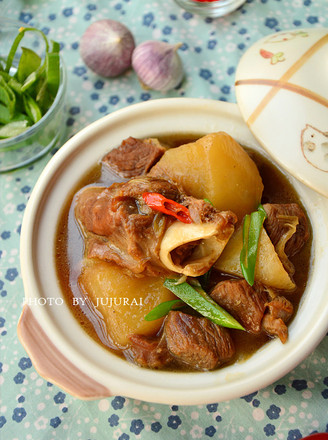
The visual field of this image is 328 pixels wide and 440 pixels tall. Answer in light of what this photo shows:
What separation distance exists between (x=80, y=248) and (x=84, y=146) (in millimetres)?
528

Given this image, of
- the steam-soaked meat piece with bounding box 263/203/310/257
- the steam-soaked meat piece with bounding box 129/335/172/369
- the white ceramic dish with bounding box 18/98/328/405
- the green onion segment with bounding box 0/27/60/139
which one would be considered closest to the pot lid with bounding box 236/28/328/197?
the steam-soaked meat piece with bounding box 263/203/310/257

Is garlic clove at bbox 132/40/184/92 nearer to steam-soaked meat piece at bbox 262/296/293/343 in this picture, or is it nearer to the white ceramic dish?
the white ceramic dish

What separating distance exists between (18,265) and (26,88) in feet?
3.24

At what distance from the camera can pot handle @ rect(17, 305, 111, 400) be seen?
1.82 meters

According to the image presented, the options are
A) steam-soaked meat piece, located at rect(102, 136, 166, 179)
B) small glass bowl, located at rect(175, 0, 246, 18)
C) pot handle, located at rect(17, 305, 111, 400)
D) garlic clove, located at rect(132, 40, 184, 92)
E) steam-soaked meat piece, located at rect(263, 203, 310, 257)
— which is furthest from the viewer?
small glass bowl, located at rect(175, 0, 246, 18)

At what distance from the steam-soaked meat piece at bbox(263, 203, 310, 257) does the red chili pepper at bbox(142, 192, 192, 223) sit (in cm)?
41

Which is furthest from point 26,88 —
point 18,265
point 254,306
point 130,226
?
point 254,306

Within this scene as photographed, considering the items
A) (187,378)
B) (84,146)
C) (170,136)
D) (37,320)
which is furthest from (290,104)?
(37,320)

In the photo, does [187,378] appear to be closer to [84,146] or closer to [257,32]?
[84,146]

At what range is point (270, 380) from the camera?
5.96 ft

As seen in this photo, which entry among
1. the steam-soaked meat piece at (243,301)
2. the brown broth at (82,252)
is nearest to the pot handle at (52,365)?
the brown broth at (82,252)

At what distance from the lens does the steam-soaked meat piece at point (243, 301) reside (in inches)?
75.8

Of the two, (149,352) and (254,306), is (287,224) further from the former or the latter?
(149,352)

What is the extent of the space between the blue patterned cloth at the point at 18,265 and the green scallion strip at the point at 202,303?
507 mm
